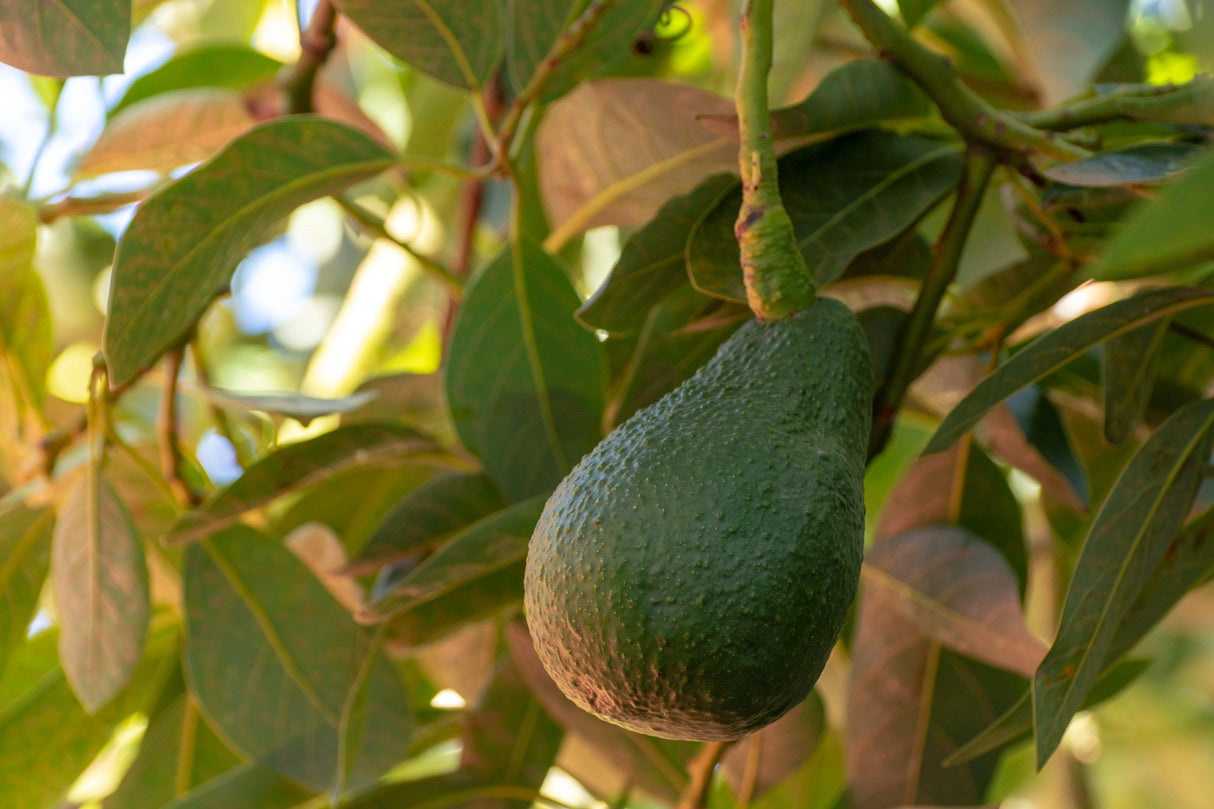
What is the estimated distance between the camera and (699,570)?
44cm

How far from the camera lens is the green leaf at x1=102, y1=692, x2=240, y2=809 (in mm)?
920

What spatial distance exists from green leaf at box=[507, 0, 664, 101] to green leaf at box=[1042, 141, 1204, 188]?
0.29 m

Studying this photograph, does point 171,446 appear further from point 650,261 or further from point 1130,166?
point 1130,166

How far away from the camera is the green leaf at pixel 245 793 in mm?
830

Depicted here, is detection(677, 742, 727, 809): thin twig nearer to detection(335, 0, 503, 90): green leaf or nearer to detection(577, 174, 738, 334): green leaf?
detection(577, 174, 738, 334): green leaf

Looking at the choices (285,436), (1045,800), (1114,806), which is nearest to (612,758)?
(285,436)

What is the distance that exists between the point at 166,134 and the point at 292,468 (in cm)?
41

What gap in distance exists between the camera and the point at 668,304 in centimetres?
73

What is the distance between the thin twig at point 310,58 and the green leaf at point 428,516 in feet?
1.20

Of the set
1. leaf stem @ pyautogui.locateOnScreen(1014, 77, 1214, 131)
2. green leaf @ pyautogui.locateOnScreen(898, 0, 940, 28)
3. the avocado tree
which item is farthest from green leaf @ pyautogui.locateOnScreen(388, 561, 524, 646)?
green leaf @ pyautogui.locateOnScreen(898, 0, 940, 28)

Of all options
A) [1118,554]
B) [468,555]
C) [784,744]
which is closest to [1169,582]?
[1118,554]

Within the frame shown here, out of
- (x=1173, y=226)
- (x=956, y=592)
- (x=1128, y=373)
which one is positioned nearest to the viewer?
(x=1173, y=226)

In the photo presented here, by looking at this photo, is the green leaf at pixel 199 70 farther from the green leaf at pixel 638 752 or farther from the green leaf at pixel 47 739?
the green leaf at pixel 638 752

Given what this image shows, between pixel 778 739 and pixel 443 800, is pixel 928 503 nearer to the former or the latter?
pixel 778 739
